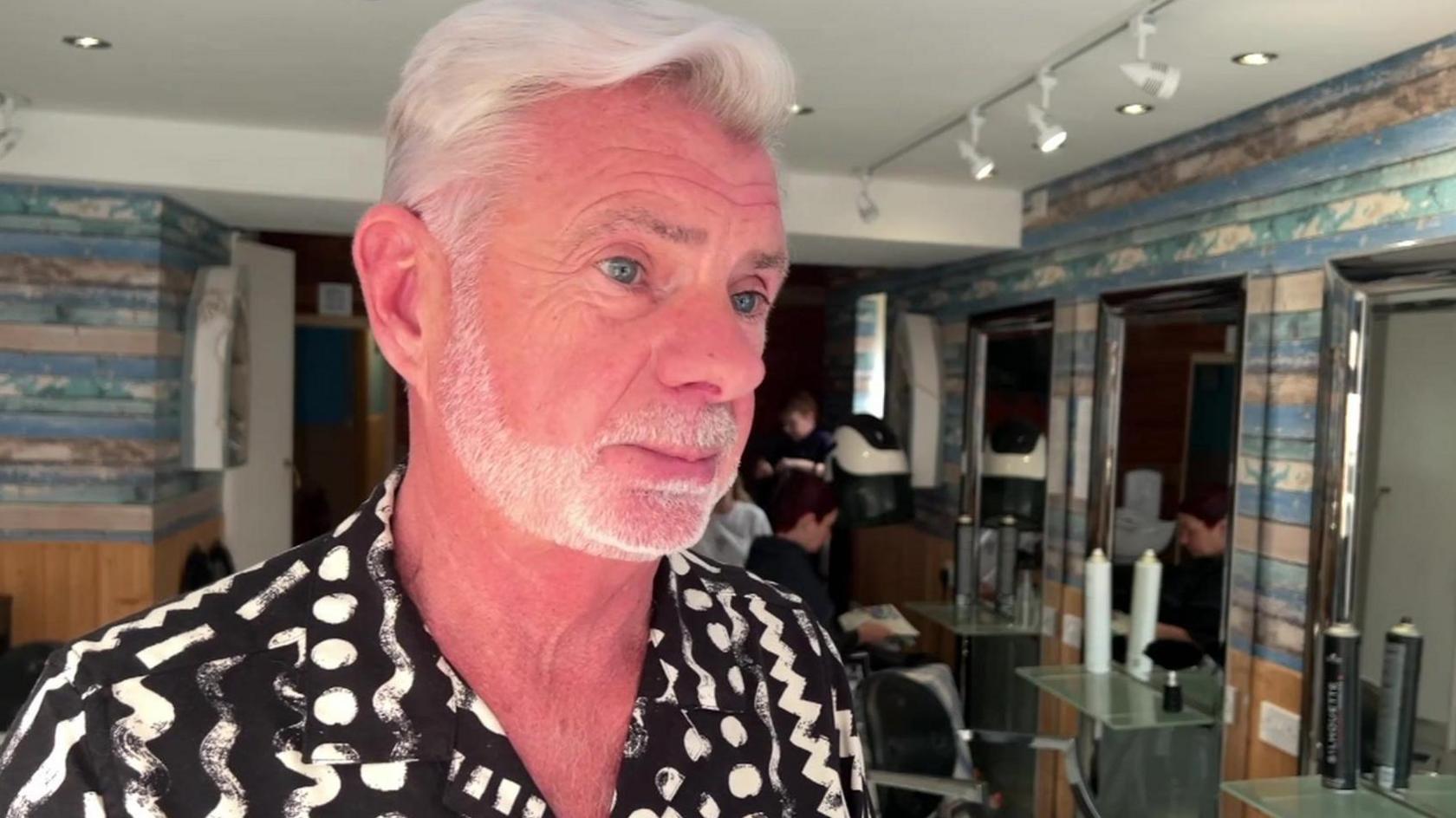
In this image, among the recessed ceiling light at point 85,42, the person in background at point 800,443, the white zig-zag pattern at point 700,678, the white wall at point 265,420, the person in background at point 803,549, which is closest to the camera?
the white zig-zag pattern at point 700,678

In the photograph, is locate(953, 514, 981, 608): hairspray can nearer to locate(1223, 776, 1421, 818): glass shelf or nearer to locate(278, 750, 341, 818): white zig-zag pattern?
locate(1223, 776, 1421, 818): glass shelf

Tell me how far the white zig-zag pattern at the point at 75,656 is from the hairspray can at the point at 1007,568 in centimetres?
373

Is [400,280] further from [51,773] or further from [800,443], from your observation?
[800,443]

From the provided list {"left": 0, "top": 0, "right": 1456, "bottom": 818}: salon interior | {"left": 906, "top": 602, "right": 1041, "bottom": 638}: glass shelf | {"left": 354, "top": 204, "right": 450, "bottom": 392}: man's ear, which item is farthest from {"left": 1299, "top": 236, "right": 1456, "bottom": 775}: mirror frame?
{"left": 354, "top": 204, "right": 450, "bottom": 392}: man's ear

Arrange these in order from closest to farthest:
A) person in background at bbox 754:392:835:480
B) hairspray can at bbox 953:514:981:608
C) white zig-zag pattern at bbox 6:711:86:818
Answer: white zig-zag pattern at bbox 6:711:86:818 → hairspray can at bbox 953:514:981:608 → person in background at bbox 754:392:835:480

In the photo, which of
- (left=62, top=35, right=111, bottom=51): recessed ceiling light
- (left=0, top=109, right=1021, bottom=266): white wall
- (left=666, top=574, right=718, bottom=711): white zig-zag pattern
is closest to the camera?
(left=666, top=574, right=718, bottom=711): white zig-zag pattern

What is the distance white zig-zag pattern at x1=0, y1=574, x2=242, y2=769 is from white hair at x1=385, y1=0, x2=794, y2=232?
344 mm

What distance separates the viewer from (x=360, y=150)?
3.77 m

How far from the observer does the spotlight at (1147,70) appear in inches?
85.9

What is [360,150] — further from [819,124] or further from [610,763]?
[610,763]

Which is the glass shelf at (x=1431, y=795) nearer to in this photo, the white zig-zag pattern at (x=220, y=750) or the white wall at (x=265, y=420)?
the white zig-zag pattern at (x=220, y=750)

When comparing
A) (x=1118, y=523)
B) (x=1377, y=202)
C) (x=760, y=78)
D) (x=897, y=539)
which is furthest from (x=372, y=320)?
(x=897, y=539)

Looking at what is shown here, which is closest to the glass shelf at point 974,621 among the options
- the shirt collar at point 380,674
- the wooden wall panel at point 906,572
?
the wooden wall panel at point 906,572

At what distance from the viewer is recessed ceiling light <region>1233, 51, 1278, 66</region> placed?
246cm
